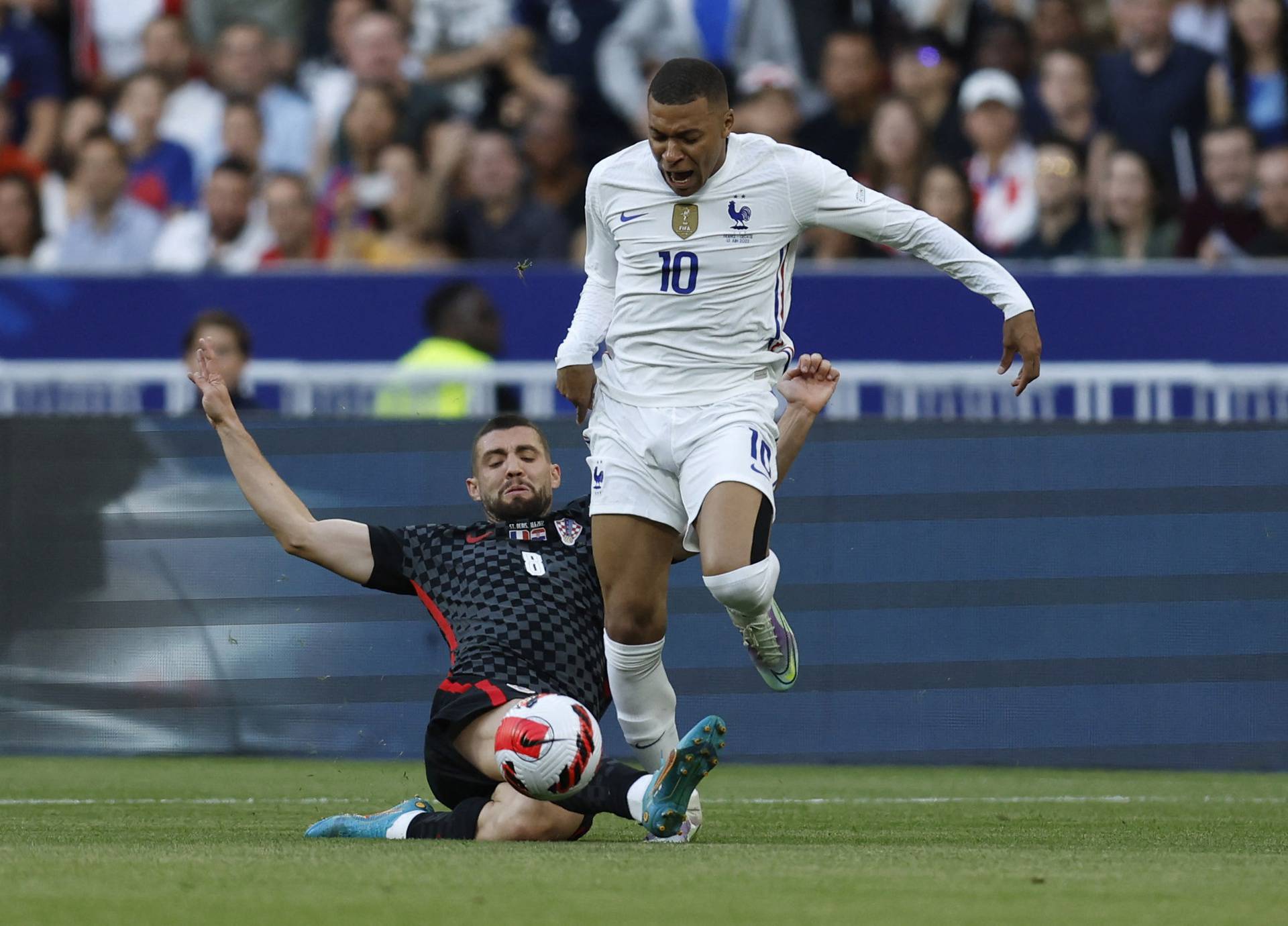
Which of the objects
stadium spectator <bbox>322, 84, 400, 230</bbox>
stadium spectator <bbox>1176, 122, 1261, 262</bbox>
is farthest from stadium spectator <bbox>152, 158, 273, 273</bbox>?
stadium spectator <bbox>1176, 122, 1261, 262</bbox>

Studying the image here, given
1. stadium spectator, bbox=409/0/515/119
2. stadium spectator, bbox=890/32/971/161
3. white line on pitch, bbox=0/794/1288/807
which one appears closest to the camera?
white line on pitch, bbox=0/794/1288/807

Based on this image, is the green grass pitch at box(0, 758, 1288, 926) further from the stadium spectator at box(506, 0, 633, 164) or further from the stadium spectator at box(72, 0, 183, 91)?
the stadium spectator at box(72, 0, 183, 91)

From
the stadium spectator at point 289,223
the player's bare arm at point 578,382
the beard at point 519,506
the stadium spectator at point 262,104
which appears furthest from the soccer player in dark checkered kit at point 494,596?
the stadium spectator at point 262,104

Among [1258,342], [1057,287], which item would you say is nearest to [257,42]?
[1057,287]

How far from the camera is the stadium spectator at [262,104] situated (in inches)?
545

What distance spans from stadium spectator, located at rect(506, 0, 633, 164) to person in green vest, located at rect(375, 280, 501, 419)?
2595mm

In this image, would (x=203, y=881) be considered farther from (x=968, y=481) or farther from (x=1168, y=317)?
(x=1168, y=317)

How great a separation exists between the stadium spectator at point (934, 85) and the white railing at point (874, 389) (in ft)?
6.37

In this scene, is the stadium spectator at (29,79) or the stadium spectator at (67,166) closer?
the stadium spectator at (67,166)

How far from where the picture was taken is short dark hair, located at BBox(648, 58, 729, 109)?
6035 millimetres

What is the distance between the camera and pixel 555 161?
42.8ft

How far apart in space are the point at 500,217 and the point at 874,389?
3.16m

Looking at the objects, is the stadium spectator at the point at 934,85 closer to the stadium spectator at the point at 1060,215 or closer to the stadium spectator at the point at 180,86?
the stadium spectator at the point at 1060,215

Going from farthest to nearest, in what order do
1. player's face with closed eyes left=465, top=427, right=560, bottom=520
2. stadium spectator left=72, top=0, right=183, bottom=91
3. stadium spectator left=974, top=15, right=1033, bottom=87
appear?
stadium spectator left=72, top=0, right=183, bottom=91, stadium spectator left=974, top=15, right=1033, bottom=87, player's face with closed eyes left=465, top=427, right=560, bottom=520
